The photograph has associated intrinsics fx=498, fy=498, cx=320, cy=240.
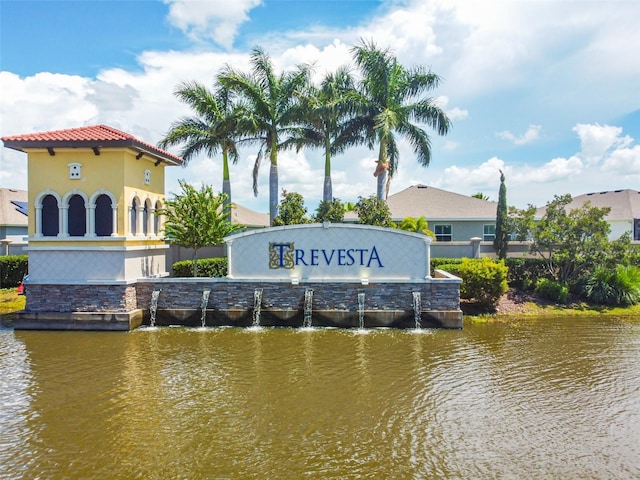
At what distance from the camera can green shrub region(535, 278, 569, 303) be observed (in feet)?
67.6

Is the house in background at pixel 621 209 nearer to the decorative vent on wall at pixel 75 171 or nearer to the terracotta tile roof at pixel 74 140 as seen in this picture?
the terracotta tile roof at pixel 74 140

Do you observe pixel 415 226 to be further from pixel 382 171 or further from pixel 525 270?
pixel 525 270

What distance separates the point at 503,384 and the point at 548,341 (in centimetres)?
510

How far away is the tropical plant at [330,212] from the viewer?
2525 cm

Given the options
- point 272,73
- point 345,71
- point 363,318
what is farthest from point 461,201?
point 363,318

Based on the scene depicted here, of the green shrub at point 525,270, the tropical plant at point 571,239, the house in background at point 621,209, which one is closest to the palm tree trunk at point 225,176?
the green shrub at point 525,270

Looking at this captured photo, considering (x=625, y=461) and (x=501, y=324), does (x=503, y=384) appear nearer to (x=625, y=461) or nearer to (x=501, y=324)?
(x=625, y=461)

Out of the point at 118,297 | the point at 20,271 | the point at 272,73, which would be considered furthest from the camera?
the point at 272,73

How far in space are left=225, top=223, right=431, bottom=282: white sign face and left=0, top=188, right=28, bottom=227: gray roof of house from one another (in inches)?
838

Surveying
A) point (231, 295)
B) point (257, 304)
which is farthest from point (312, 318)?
point (231, 295)

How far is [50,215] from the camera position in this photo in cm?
1750

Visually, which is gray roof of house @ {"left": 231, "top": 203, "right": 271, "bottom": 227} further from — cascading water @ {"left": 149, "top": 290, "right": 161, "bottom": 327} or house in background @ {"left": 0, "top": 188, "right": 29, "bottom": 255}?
cascading water @ {"left": 149, "top": 290, "right": 161, "bottom": 327}

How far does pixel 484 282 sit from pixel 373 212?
6.60m

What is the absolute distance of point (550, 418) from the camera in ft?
29.4
